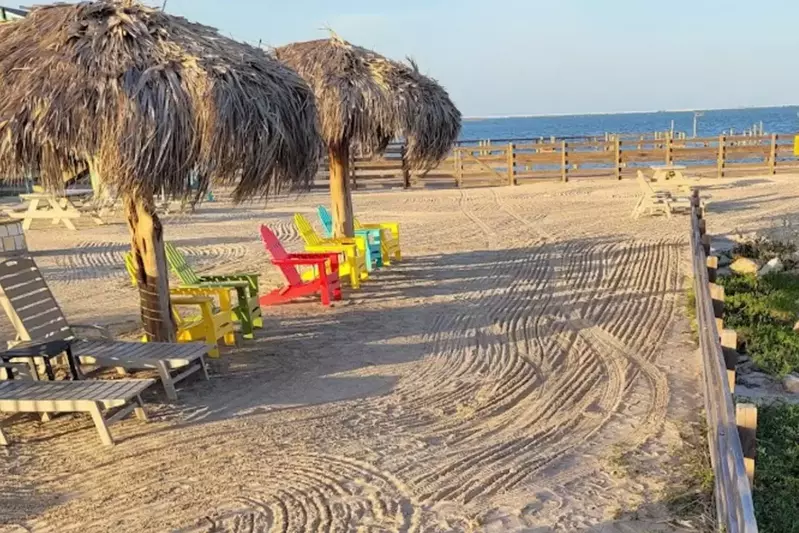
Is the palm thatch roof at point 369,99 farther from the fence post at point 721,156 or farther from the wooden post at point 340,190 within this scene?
the fence post at point 721,156

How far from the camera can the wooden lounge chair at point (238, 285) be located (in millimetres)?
6648

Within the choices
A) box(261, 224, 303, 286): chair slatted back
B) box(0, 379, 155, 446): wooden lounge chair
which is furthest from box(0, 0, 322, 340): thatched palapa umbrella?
box(261, 224, 303, 286): chair slatted back

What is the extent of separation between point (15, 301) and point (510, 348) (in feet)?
12.9

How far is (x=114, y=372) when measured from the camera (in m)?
5.87

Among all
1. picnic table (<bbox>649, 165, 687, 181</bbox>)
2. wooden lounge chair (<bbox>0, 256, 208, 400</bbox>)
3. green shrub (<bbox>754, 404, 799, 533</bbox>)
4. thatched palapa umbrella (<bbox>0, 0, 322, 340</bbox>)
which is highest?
thatched palapa umbrella (<bbox>0, 0, 322, 340</bbox>)

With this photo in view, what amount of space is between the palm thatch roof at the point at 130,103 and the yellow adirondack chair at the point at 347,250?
10.5 feet

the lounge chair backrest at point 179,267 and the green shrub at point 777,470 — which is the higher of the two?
the lounge chair backrest at point 179,267

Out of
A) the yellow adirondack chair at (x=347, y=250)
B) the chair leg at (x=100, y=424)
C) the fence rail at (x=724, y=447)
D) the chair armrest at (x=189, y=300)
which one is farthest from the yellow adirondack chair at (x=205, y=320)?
the fence rail at (x=724, y=447)

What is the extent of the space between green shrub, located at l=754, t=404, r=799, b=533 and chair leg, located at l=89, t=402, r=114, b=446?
362 cm

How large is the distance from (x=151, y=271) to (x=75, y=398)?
167cm

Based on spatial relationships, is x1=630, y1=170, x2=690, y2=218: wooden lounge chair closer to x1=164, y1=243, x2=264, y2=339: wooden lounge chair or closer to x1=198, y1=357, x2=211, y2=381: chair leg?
x1=164, y1=243, x2=264, y2=339: wooden lounge chair

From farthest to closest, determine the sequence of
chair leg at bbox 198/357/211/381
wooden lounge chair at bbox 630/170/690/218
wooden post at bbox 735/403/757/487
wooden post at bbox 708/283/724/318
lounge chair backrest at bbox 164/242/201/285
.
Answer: wooden lounge chair at bbox 630/170/690/218 → lounge chair backrest at bbox 164/242/201/285 → chair leg at bbox 198/357/211/381 → wooden post at bbox 708/283/724/318 → wooden post at bbox 735/403/757/487

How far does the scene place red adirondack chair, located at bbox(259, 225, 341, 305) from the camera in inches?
314

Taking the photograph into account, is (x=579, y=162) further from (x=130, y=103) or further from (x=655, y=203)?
(x=130, y=103)
